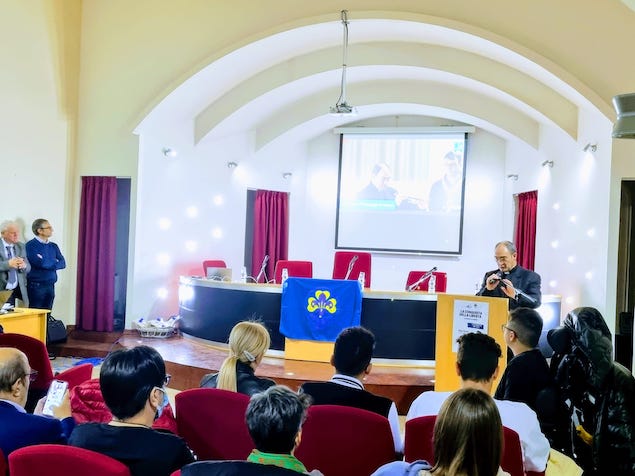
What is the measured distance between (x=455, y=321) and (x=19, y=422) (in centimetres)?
327

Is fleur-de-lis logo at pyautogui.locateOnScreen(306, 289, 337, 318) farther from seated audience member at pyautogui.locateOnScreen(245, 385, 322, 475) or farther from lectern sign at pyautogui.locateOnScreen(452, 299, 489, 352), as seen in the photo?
seated audience member at pyautogui.locateOnScreen(245, 385, 322, 475)

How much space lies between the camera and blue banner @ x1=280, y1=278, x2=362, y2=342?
5.48m

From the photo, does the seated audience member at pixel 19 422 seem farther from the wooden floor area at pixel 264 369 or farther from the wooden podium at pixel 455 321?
the wooden podium at pixel 455 321

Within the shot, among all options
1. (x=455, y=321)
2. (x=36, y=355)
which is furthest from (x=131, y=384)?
(x=455, y=321)

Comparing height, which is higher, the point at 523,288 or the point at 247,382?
the point at 523,288

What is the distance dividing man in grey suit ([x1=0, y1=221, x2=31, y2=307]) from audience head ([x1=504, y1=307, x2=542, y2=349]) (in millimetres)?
5060

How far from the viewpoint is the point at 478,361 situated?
2.43 m

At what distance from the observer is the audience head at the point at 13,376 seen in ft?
7.25

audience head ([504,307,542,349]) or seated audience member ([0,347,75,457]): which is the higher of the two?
audience head ([504,307,542,349])

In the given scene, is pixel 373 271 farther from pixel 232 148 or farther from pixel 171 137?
pixel 171 137

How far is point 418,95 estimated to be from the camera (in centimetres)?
802

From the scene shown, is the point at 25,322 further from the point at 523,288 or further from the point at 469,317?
the point at 523,288

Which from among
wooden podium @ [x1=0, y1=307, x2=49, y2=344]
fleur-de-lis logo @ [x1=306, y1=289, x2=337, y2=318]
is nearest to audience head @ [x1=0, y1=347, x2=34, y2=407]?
wooden podium @ [x1=0, y1=307, x2=49, y2=344]

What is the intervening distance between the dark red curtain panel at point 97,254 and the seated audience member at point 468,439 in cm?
641
